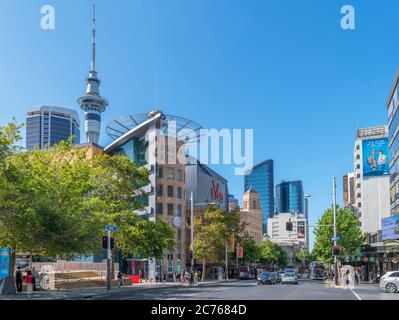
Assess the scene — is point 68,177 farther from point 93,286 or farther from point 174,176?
point 174,176

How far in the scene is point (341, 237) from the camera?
8331 centimetres

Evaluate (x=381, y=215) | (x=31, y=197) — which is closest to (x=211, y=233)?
(x=31, y=197)

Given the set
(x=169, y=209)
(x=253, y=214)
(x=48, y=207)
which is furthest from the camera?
(x=253, y=214)

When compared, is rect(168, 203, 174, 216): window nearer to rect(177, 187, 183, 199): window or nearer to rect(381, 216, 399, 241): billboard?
rect(177, 187, 183, 199): window

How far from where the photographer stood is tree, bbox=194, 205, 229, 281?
78312 mm

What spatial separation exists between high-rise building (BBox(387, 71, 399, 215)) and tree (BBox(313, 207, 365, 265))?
26.2ft

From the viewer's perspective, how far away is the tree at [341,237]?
83062mm

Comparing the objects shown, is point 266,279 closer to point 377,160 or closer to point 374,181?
point 377,160

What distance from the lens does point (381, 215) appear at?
116 meters

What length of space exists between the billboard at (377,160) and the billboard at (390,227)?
158ft

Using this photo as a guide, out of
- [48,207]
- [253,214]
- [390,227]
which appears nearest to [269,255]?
[253,214]

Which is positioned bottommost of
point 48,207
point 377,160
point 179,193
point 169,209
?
point 48,207

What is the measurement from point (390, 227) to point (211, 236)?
2611 centimetres

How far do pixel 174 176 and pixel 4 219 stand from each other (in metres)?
62.9
